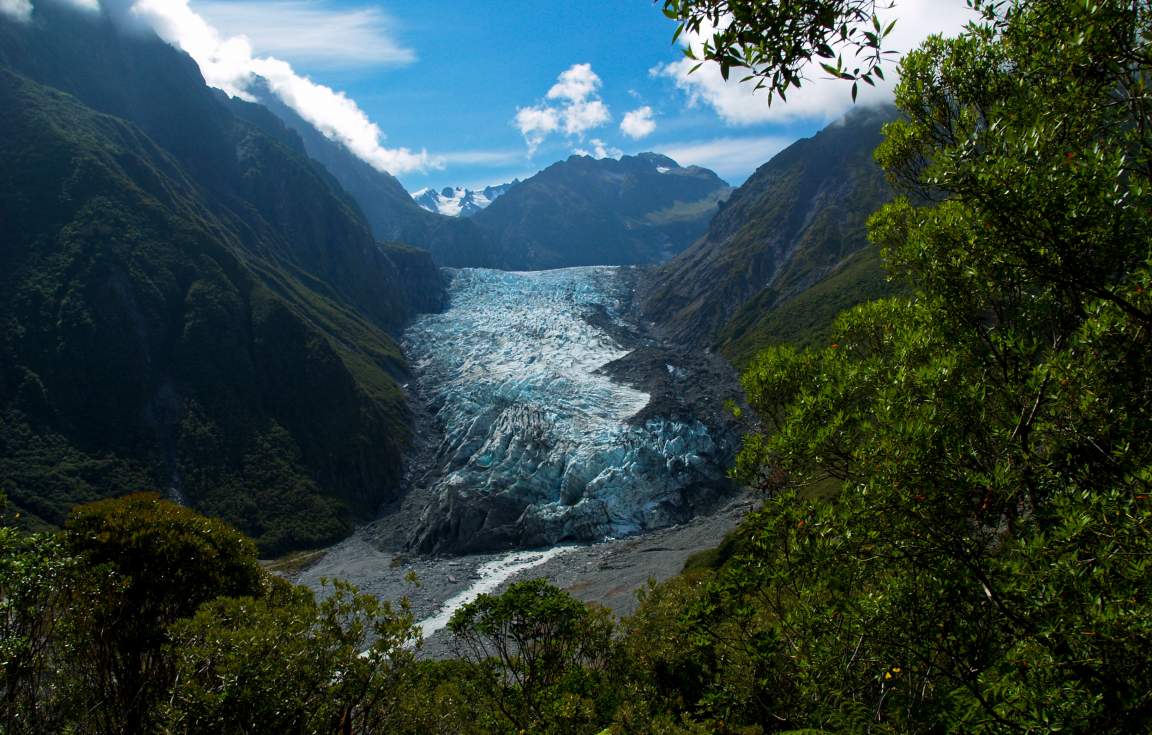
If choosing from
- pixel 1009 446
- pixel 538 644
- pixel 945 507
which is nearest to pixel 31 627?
pixel 538 644

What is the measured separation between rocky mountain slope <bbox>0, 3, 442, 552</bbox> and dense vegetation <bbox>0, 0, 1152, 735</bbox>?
92416 mm

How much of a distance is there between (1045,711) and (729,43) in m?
6.38

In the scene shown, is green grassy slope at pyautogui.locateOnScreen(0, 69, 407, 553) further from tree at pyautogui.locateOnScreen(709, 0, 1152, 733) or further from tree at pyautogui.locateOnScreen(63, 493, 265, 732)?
tree at pyautogui.locateOnScreen(709, 0, 1152, 733)

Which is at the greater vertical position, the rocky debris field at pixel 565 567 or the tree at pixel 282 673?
the tree at pixel 282 673

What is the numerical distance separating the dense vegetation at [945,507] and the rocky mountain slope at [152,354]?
92.4m

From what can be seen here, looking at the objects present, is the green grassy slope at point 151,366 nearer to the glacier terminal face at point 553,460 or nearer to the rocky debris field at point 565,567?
the rocky debris field at point 565,567

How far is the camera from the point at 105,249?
11800 cm

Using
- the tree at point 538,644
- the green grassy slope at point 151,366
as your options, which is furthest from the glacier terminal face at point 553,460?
the tree at point 538,644

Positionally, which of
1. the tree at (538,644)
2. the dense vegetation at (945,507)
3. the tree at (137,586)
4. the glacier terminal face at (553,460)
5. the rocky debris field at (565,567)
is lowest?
the rocky debris field at (565,567)

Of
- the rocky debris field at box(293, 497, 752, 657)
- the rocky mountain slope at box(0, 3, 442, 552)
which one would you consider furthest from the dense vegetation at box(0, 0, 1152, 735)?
the rocky mountain slope at box(0, 3, 442, 552)

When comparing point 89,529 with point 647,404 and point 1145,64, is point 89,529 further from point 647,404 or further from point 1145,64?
point 647,404

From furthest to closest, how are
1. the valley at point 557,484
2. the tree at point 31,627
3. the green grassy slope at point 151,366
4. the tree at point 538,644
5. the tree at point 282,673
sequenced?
the green grassy slope at point 151,366, the valley at point 557,484, the tree at point 538,644, the tree at point 31,627, the tree at point 282,673

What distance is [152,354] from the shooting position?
112062mm

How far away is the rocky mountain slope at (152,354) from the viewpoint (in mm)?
96500
